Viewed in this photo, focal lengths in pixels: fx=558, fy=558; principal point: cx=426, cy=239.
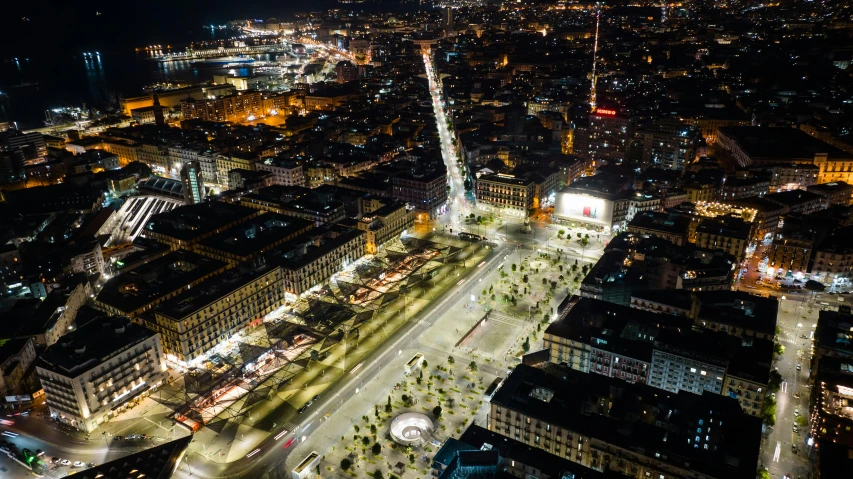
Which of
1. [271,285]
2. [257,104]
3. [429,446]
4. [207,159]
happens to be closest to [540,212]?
[271,285]

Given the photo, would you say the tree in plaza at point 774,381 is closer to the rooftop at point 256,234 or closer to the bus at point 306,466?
the bus at point 306,466

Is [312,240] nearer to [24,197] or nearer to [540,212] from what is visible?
[540,212]

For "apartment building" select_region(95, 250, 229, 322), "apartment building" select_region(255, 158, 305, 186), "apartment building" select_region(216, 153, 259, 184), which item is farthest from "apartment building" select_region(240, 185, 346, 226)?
"apartment building" select_region(95, 250, 229, 322)

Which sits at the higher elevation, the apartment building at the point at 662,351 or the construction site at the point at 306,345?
the apartment building at the point at 662,351

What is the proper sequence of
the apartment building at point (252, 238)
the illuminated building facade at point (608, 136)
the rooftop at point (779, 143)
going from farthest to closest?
1. the illuminated building facade at point (608, 136)
2. the rooftop at point (779, 143)
3. the apartment building at point (252, 238)

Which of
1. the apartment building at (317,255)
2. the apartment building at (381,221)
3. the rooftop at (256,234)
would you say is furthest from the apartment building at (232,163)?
the apartment building at (317,255)

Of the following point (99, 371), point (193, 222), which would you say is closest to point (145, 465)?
point (99, 371)
